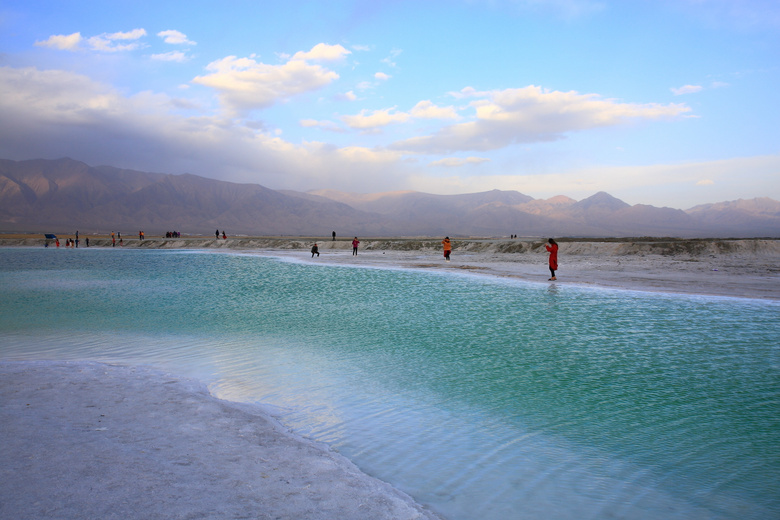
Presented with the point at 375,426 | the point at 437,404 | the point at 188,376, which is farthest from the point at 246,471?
the point at 188,376

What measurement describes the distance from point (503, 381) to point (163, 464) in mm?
5210

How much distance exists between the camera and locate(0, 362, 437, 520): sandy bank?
11.6ft

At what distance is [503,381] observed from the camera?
25.5 ft

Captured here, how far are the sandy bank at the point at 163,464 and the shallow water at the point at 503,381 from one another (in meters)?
0.57

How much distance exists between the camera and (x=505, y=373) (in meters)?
8.20

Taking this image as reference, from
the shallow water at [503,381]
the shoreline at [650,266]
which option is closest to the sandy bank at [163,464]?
the shallow water at [503,381]

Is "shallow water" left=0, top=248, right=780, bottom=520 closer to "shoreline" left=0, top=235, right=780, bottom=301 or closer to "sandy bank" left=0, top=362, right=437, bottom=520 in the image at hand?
"sandy bank" left=0, top=362, right=437, bottom=520

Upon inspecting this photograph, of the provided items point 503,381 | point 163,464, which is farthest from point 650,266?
point 163,464

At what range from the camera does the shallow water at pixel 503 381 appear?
14.9 feet

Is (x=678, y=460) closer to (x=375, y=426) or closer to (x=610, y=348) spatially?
(x=375, y=426)

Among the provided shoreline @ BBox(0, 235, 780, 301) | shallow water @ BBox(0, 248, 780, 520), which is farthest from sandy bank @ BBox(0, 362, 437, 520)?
shoreline @ BBox(0, 235, 780, 301)

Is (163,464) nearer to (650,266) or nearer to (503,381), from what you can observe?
(503,381)

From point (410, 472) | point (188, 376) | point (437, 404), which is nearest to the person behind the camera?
point (410, 472)

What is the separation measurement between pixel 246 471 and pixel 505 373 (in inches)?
201
